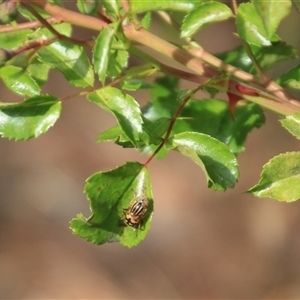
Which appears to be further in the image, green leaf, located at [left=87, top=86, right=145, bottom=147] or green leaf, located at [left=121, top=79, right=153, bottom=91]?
green leaf, located at [left=121, top=79, right=153, bottom=91]

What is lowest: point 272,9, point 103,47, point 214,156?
point 214,156

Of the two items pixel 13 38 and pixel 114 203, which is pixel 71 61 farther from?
pixel 114 203

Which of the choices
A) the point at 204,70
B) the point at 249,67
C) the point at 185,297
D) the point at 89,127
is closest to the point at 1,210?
the point at 89,127

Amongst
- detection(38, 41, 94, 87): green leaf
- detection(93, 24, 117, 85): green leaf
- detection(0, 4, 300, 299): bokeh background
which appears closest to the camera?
detection(93, 24, 117, 85): green leaf

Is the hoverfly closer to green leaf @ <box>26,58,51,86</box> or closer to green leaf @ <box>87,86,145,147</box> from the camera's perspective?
green leaf @ <box>87,86,145,147</box>

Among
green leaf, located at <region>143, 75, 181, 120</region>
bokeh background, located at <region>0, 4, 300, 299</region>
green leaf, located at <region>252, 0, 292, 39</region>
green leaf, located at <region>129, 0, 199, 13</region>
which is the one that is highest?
green leaf, located at <region>252, 0, 292, 39</region>

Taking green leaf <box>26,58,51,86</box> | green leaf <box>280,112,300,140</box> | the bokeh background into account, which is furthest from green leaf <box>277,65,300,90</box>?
the bokeh background

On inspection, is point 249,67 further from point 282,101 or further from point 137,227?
point 137,227

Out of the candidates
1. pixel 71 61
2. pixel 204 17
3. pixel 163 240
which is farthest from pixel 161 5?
pixel 163 240

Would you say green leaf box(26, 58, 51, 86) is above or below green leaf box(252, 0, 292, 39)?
below
